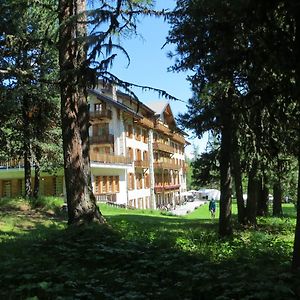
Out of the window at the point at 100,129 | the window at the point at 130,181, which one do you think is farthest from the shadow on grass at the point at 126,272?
the window at the point at 130,181

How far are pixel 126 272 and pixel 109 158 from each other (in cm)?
3772

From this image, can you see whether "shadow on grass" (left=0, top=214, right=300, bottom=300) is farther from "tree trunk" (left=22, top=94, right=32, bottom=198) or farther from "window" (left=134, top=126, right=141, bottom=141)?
"window" (left=134, top=126, right=141, bottom=141)

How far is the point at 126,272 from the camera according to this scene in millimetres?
6707

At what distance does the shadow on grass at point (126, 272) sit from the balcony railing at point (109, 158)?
103 ft

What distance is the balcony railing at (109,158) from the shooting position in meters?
40.8

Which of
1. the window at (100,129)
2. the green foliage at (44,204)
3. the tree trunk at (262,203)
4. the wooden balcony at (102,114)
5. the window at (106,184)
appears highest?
the wooden balcony at (102,114)

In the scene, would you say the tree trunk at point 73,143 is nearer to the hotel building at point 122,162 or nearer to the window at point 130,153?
the hotel building at point 122,162

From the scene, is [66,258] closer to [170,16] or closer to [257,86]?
[257,86]

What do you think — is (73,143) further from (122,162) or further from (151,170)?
(151,170)

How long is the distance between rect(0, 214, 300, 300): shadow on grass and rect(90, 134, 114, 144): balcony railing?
39.3 m

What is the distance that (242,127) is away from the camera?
13.2 m

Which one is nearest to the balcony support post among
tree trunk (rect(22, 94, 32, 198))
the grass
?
tree trunk (rect(22, 94, 32, 198))

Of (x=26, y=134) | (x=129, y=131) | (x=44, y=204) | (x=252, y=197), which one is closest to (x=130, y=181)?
(x=129, y=131)

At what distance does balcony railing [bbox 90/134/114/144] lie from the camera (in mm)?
48719
